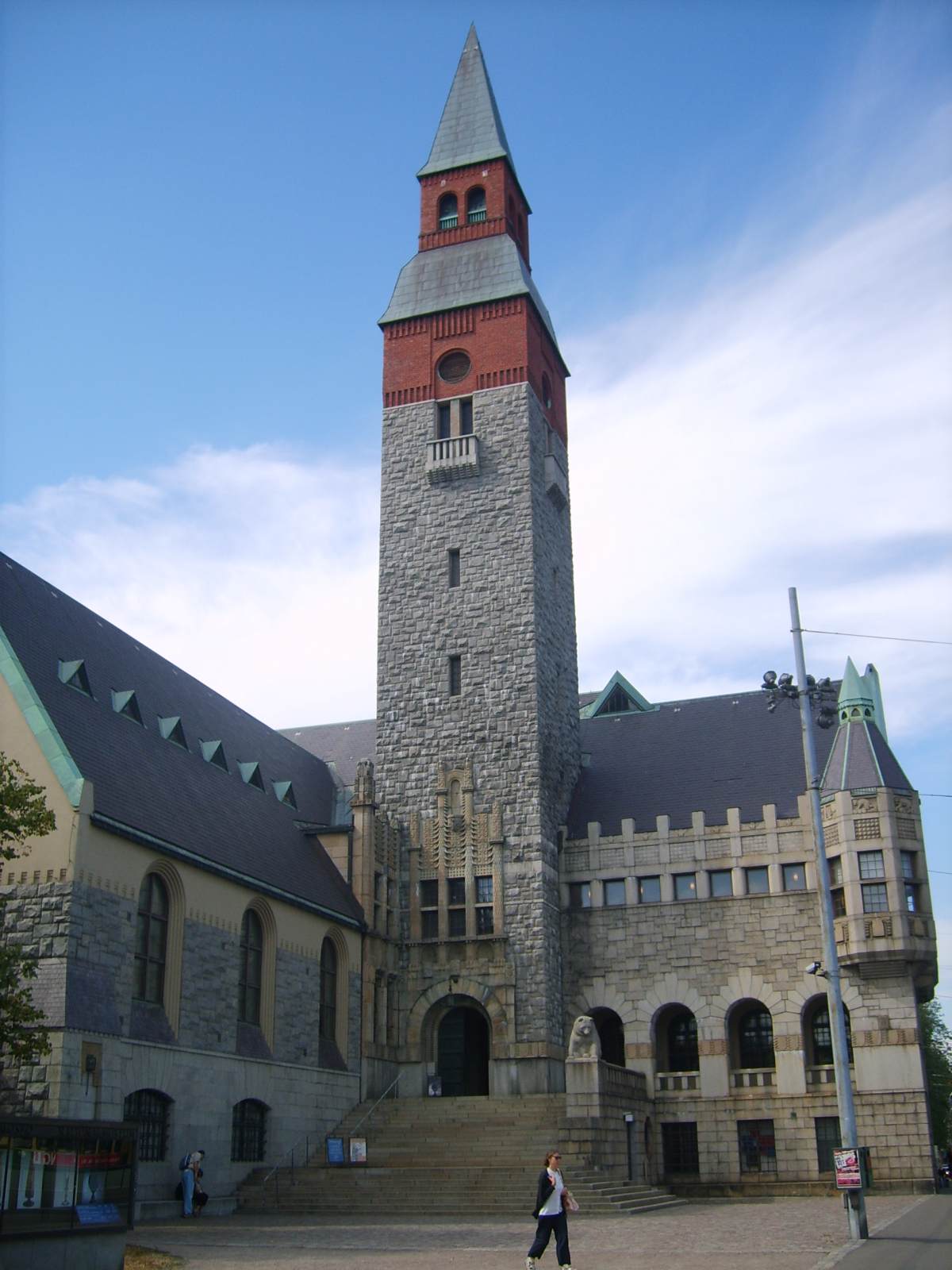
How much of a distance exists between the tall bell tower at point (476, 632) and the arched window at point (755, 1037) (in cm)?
539

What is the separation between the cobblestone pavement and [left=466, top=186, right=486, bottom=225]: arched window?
34.6 m

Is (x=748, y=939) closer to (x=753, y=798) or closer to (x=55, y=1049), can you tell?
(x=753, y=798)

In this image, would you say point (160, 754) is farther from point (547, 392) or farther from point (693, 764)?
point (547, 392)


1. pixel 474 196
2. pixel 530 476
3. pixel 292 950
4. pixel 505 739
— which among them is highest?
pixel 474 196

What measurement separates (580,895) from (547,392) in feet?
59.5

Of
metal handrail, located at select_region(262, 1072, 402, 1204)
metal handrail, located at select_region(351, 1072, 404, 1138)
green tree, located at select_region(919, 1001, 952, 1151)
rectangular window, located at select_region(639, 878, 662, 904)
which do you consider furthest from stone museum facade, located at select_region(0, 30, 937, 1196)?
green tree, located at select_region(919, 1001, 952, 1151)

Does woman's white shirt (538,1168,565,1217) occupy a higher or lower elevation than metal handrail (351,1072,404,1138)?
lower

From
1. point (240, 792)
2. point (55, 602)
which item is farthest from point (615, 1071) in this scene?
point (55, 602)

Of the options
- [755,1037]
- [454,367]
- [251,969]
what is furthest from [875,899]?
[454,367]

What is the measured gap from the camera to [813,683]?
24.6m

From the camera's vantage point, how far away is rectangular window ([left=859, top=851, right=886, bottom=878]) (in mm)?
36875

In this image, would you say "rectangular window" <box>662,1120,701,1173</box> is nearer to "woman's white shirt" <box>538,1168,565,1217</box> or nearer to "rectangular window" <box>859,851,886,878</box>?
"rectangular window" <box>859,851,886,878</box>

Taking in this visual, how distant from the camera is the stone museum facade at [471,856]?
2850 centimetres

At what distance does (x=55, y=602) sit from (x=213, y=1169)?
557 inches
